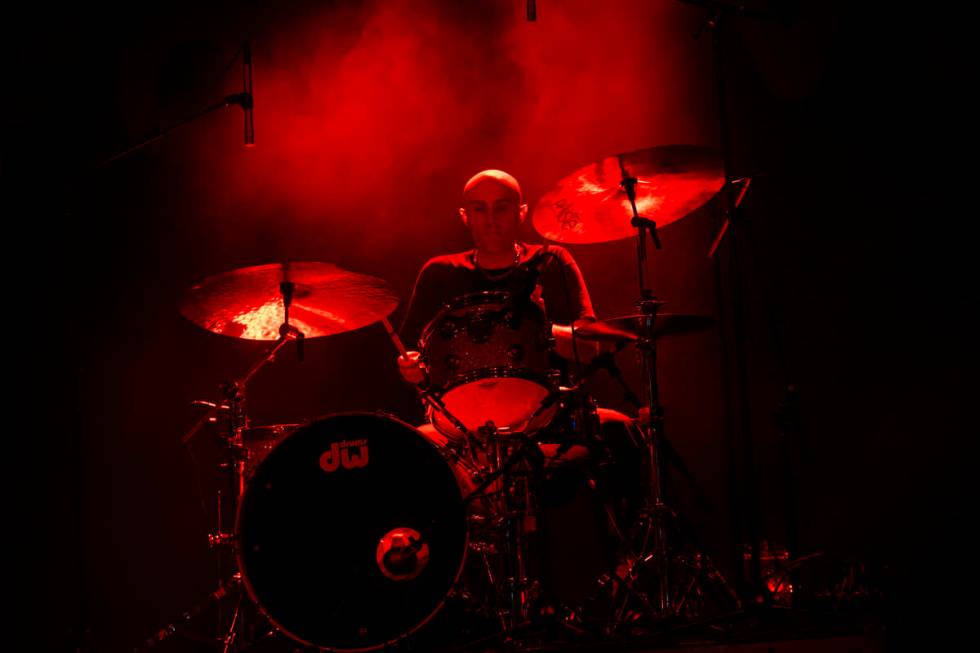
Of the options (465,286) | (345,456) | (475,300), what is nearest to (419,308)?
(465,286)

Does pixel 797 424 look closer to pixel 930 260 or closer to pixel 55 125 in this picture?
pixel 930 260

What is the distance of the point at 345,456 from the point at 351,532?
249 mm

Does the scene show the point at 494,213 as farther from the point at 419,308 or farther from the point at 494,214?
the point at 419,308

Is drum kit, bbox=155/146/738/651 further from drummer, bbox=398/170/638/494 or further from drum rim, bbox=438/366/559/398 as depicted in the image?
drummer, bbox=398/170/638/494

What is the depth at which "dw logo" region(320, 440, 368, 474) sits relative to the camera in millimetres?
2867

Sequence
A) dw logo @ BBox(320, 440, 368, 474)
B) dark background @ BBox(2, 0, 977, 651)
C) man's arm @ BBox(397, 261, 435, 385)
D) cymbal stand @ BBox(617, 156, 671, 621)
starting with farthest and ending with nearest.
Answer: man's arm @ BBox(397, 261, 435, 385) → dark background @ BBox(2, 0, 977, 651) → cymbal stand @ BBox(617, 156, 671, 621) → dw logo @ BBox(320, 440, 368, 474)

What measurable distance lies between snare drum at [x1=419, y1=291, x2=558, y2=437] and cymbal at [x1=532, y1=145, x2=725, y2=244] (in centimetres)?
48

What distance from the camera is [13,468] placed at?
3.94 m

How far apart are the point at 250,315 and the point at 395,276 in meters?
1.33

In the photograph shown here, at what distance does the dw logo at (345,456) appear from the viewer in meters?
2.87

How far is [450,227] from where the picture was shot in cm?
474

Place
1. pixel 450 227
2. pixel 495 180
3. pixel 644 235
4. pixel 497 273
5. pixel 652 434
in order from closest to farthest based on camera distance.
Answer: pixel 652 434, pixel 644 235, pixel 495 180, pixel 497 273, pixel 450 227

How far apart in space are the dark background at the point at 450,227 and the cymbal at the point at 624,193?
37.3 inches

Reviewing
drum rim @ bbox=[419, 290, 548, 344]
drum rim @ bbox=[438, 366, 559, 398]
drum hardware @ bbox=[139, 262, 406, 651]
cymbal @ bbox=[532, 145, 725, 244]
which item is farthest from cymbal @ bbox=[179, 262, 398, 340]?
cymbal @ bbox=[532, 145, 725, 244]
